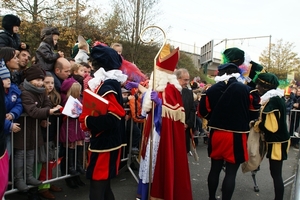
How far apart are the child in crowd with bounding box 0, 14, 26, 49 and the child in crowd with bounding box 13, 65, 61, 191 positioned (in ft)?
4.82

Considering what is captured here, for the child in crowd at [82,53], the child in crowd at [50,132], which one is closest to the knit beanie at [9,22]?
the child in crowd at [82,53]

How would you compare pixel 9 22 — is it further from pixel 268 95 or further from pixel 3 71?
pixel 268 95

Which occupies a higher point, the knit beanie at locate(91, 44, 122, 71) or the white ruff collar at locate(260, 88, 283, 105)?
the knit beanie at locate(91, 44, 122, 71)

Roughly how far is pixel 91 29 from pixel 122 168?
1271 centimetres

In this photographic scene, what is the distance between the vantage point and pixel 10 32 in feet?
15.7

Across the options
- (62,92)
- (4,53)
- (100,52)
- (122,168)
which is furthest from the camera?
(122,168)

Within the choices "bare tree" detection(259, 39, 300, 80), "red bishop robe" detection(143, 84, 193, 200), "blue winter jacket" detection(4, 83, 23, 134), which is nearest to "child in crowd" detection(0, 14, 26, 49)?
"blue winter jacket" detection(4, 83, 23, 134)

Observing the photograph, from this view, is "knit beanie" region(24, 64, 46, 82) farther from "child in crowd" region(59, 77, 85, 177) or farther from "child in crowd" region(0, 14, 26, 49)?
"child in crowd" region(0, 14, 26, 49)

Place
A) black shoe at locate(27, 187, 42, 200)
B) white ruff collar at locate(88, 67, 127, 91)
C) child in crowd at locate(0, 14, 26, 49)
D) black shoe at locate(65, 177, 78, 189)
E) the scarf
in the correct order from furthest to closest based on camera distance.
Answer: child in crowd at locate(0, 14, 26, 49), black shoe at locate(65, 177, 78, 189), black shoe at locate(27, 187, 42, 200), the scarf, white ruff collar at locate(88, 67, 127, 91)

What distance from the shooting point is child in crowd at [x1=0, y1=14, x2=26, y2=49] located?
181 inches

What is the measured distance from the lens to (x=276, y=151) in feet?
12.9

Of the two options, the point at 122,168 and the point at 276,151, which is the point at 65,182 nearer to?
the point at 122,168

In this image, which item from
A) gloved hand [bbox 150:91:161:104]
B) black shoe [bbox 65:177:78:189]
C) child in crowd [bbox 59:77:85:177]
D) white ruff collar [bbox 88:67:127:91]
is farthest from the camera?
black shoe [bbox 65:177:78:189]

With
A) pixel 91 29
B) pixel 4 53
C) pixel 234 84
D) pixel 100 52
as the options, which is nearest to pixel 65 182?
pixel 4 53
